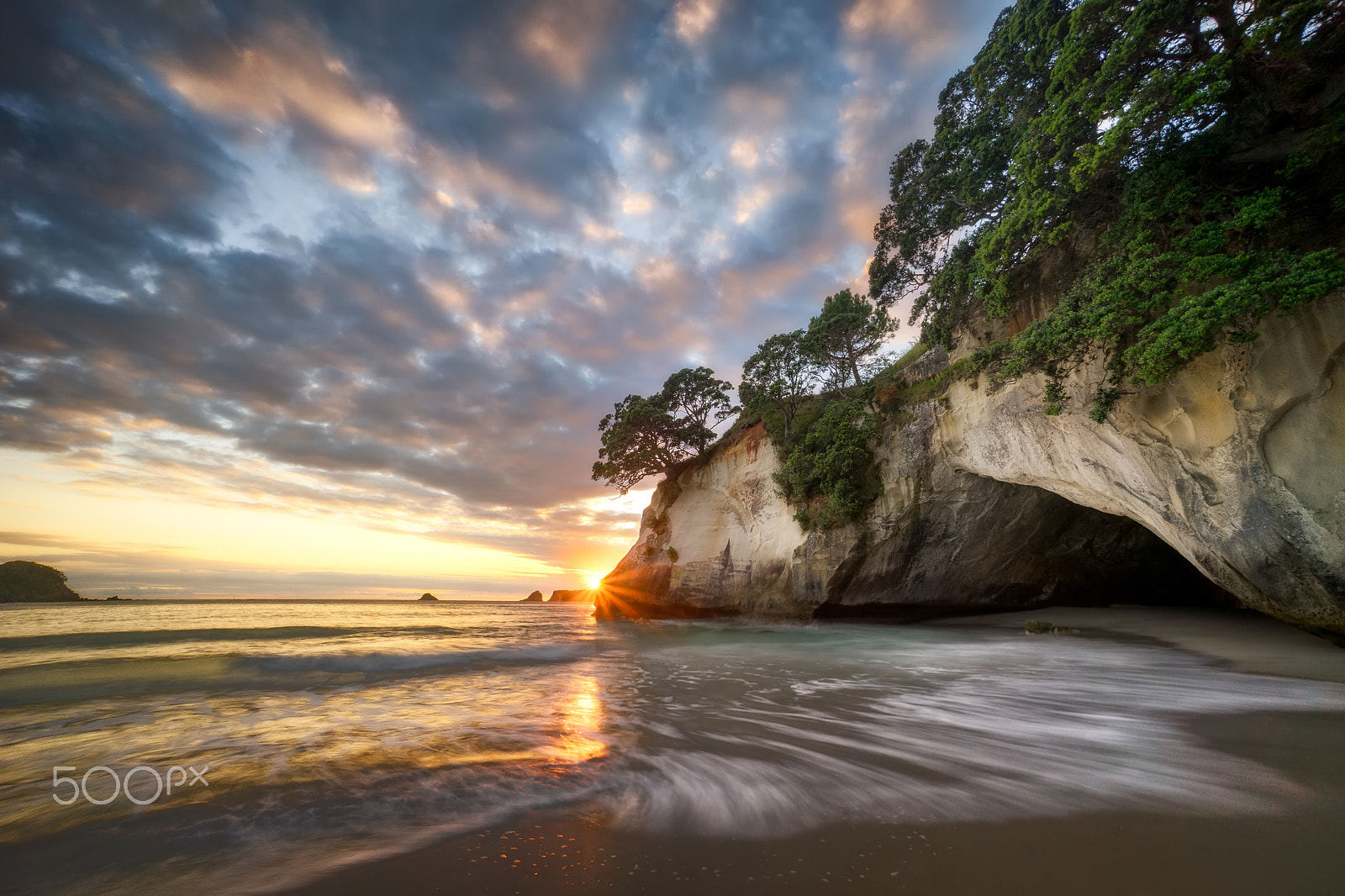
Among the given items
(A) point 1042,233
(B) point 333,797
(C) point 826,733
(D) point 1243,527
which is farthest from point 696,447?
(B) point 333,797

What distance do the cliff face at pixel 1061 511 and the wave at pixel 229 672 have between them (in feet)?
36.2

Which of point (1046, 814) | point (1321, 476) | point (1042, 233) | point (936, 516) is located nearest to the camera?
point (1046, 814)

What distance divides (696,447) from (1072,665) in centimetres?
1915

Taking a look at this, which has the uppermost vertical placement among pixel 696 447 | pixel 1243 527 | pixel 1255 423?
pixel 696 447

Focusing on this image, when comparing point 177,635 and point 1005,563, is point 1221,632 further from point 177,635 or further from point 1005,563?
point 177,635

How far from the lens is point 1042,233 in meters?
9.48

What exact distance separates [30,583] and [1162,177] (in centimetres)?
9916

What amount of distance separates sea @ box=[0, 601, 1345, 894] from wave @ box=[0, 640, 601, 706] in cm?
8

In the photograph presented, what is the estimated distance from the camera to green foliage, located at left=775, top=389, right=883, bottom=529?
1725 cm

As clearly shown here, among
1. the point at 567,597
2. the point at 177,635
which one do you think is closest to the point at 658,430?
the point at 177,635

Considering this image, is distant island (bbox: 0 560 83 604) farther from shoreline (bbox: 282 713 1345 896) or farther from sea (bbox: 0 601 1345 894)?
shoreline (bbox: 282 713 1345 896)

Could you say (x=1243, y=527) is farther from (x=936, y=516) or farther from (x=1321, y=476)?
(x=936, y=516)

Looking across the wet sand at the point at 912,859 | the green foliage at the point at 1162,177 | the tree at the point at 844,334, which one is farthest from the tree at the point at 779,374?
the wet sand at the point at 912,859

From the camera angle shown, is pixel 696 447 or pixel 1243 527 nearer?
pixel 1243 527
